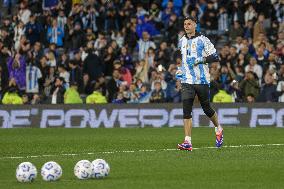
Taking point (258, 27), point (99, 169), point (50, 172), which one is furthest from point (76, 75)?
point (50, 172)

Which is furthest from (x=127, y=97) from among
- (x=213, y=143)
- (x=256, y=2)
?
(x=213, y=143)

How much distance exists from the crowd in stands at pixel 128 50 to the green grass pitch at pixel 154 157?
391cm

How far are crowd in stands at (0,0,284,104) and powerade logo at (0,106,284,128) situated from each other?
882 mm

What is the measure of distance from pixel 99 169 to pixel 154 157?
3.64m

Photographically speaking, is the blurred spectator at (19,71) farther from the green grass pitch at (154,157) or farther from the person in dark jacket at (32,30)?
the green grass pitch at (154,157)

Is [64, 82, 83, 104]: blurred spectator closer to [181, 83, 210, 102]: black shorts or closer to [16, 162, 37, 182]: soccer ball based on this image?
[181, 83, 210, 102]: black shorts

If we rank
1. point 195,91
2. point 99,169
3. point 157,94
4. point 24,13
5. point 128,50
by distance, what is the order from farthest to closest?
point 24,13 < point 128,50 < point 157,94 < point 195,91 < point 99,169

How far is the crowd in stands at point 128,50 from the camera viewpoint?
31.2m

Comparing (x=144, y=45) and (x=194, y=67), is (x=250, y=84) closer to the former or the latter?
(x=144, y=45)

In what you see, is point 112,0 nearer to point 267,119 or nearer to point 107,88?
point 107,88

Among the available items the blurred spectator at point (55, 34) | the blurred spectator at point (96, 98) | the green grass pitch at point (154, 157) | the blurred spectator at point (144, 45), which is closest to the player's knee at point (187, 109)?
the green grass pitch at point (154, 157)

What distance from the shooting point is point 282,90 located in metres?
29.9

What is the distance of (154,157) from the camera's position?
1734 cm

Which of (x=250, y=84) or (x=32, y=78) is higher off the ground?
(x=32, y=78)
